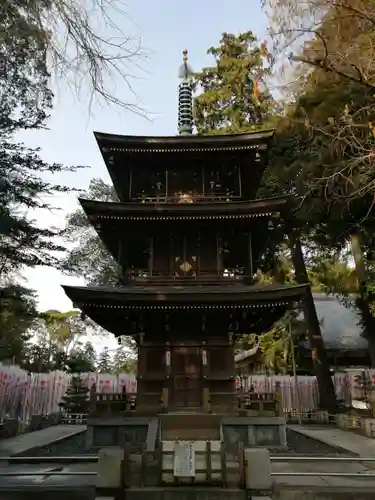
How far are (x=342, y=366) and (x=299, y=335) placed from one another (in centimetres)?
564

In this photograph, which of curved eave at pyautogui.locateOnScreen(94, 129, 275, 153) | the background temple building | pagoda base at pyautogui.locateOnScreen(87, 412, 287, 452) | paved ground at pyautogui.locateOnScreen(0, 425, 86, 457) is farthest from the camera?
the background temple building

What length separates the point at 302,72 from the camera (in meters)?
9.99

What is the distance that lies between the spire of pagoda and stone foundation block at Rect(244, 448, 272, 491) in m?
15.2

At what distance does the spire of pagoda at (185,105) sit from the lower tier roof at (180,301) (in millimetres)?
8504

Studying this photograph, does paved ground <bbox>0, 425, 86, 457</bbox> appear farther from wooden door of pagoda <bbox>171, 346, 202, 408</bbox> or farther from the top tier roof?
the top tier roof

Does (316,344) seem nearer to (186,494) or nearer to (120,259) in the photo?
(120,259)

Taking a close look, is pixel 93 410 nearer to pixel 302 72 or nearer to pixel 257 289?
pixel 257 289

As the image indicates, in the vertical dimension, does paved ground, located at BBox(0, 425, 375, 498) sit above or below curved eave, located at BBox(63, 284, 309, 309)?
below

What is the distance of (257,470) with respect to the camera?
662 centimetres

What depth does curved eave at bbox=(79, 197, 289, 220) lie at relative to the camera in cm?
1460

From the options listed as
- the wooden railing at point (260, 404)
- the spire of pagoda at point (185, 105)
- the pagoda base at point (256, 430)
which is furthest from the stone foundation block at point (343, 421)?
the spire of pagoda at point (185, 105)

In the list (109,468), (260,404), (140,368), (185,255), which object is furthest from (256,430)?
(109,468)

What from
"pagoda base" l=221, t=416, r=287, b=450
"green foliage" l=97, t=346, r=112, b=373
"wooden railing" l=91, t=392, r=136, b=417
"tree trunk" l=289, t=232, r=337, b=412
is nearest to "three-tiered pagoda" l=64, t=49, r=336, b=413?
"wooden railing" l=91, t=392, r=136, b=417

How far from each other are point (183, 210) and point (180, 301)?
10.6ft
